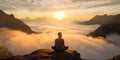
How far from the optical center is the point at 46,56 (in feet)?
139

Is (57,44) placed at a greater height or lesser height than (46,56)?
greater

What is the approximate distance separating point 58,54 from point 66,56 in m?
1.81

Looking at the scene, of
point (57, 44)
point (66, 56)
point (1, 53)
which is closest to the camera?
point (57, 44)

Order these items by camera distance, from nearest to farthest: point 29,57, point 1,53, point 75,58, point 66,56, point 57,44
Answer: point 57,44
point 66,56
point 75,58
point 29,57
point 1,53

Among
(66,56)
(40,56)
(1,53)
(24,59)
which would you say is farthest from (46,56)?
(1,53)

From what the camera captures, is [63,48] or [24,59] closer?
[63,48]

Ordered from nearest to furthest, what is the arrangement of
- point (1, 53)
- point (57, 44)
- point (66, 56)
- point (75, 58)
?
point (57, 44) < point (66, 56) < point (75, 58) < point (1, 53)

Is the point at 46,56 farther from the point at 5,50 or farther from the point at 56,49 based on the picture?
the point at 5,50

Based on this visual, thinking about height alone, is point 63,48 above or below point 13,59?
above

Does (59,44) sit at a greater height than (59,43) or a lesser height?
lesser

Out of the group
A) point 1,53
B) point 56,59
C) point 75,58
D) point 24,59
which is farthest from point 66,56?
point 1,53

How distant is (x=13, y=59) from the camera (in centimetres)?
4419

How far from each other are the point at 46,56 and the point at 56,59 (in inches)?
487

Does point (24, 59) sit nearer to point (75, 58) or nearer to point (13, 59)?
point (13, 59)
